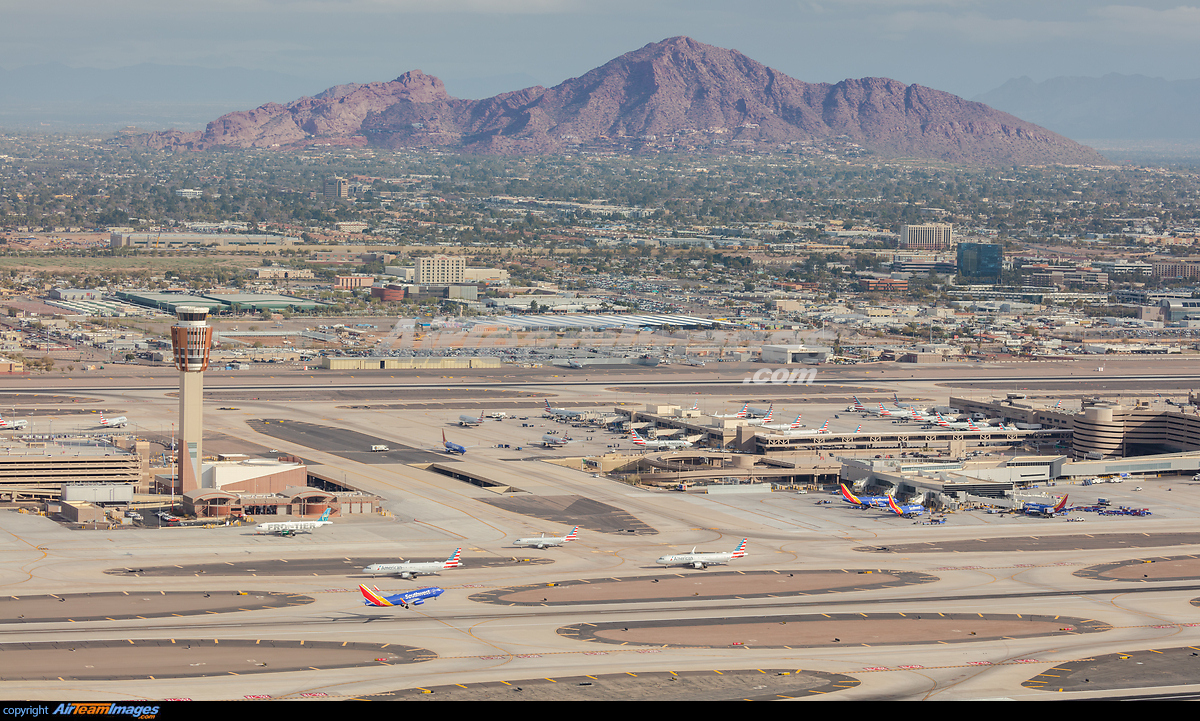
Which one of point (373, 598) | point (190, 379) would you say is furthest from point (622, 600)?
point (190, 379)

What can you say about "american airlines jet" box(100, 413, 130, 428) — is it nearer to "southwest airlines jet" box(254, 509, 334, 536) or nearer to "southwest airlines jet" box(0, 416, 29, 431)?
"southwest airlines jet" box(0, 416, 29, 431)

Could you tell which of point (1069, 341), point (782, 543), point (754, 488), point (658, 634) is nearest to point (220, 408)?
point (754, 488)

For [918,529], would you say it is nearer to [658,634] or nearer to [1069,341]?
[658,634]

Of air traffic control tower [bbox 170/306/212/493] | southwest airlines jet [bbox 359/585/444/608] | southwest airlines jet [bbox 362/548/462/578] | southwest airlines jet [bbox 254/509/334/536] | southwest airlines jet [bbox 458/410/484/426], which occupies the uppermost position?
air traffic control tower [bbox 170/306/212/493]

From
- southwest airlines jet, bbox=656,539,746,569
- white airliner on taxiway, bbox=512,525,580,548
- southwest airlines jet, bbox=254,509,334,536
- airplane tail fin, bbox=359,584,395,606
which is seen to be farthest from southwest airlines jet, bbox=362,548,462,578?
southwest airlines jet, bbox=254,509,334,536

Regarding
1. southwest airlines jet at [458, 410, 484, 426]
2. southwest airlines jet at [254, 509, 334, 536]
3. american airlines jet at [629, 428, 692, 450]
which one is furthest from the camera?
southwest airlines jet at [458, 410, 484, 426]

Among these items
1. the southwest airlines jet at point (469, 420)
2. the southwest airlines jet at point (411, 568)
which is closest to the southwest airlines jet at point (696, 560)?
the southwest airlines jet at point (411, 568)
